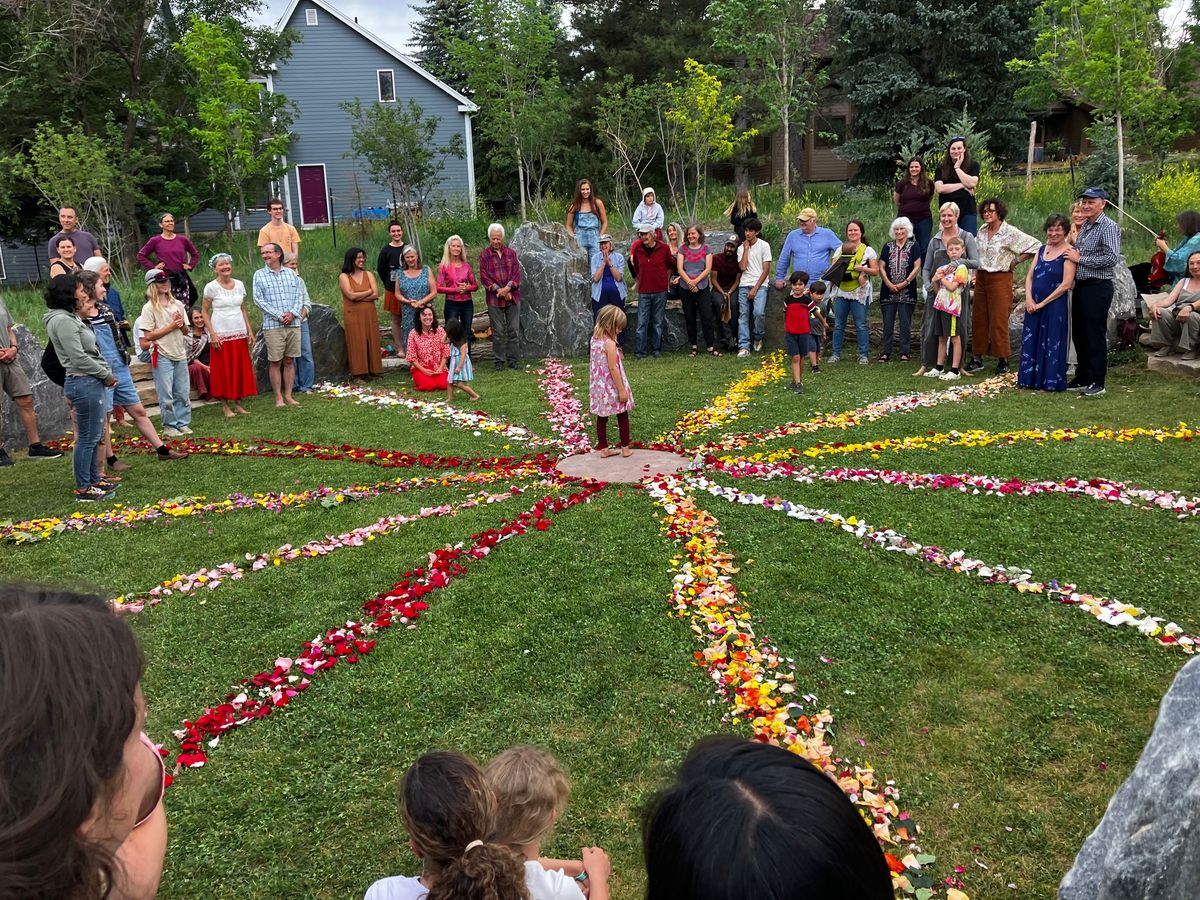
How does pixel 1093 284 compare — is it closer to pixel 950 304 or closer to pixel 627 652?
pixel 950 304

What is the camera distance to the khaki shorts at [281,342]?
38.3ft

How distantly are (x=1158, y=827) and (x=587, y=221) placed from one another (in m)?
14.4

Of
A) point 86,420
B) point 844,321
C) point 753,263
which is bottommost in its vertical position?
point 86,420

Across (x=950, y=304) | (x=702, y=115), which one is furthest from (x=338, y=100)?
(x=950, y=304)

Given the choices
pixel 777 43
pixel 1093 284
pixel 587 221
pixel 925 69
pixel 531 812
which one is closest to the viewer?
pixel 531 812

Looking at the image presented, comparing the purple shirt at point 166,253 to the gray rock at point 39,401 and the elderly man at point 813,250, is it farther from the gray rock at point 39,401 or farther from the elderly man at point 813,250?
the elderly man at point 813,250

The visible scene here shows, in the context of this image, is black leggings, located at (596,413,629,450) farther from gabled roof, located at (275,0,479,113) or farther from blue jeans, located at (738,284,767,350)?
gabled roof, located at (275,0,479,113)

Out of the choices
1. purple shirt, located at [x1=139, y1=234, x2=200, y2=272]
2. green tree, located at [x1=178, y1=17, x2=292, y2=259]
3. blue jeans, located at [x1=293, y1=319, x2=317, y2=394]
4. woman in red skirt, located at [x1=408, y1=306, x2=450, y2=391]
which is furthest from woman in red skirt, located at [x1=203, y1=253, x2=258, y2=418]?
green tree, located at [x1=178, y1=17, x2=292, y2=259]

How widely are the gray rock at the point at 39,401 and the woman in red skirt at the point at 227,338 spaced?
1800mm

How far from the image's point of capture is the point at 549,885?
2.78 m

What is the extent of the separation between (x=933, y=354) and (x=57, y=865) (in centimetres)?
1226

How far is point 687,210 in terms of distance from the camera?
24.0m

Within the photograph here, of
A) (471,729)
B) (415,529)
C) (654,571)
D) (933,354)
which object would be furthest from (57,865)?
(933,354)

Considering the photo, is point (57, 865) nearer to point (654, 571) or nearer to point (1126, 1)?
point (654, 571)
